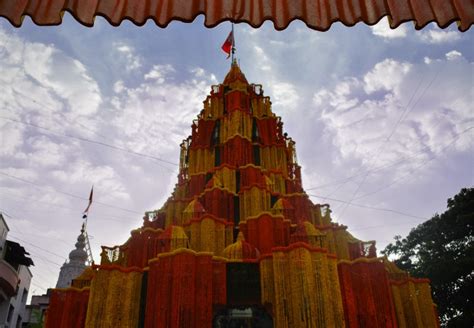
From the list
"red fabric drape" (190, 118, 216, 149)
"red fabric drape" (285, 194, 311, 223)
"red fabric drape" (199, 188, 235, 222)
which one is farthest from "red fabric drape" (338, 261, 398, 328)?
"red fabric drape" (190, 118, 216, 149)

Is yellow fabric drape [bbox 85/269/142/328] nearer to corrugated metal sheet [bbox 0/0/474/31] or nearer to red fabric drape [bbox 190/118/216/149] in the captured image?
red fabric drape [bbox 190/118/216/149]

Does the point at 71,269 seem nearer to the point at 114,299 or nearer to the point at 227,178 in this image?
the point at 227,178

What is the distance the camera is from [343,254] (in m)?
20.8

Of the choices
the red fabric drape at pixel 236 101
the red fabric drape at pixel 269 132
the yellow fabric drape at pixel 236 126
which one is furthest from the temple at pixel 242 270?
the red fabric drape at pixel 236 101

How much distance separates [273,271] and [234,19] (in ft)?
48.7

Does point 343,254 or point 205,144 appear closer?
point 343,254

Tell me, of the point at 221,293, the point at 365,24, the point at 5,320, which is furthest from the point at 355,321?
the point at 5,320

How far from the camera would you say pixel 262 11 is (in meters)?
3.71

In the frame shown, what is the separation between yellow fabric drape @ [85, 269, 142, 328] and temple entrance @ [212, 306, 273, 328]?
3459mm

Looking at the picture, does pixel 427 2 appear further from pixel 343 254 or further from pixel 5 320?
pixel 5 320

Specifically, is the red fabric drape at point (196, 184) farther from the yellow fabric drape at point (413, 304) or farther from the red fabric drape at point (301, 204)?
the yellow fabric drape at point (413, 304)

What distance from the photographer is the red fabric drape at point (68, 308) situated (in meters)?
19.6

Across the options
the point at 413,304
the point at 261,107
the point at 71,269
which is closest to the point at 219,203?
the point at 261,107

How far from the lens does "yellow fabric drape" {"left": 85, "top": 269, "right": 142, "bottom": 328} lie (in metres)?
17.3
